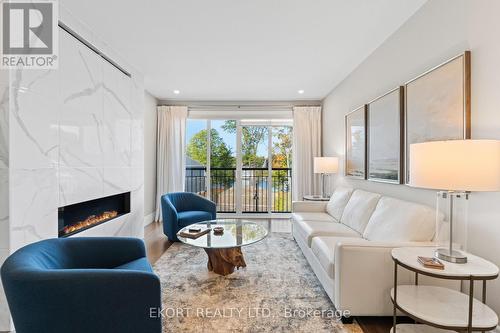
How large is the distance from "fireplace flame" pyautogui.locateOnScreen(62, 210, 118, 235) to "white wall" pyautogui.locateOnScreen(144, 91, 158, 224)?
1.59 m

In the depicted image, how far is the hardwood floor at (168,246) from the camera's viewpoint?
1810 millimetres

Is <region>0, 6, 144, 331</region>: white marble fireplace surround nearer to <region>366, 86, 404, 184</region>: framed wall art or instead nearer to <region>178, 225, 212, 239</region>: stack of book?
<region>178, 225, 212, 239</region>: stack of book

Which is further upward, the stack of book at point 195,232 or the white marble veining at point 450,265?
the white marble veining at point 450,265

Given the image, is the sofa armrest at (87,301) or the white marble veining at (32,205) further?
the white marble veining at (32,205)

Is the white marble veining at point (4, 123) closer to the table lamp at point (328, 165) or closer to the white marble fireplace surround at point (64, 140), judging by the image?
the white marble fireplace surround at point (64, 140)

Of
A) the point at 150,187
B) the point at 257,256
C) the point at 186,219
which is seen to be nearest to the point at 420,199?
the point at 257,256

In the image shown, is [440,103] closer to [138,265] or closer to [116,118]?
[138,265]

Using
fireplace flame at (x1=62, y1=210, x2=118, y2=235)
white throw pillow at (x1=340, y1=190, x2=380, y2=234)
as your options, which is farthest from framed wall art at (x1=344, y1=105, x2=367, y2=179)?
fireplace flame at (x1=62, y1=210, x2=118, y2=235)

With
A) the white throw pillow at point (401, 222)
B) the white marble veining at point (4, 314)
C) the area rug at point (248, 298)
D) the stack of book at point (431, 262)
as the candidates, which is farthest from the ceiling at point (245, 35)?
the area rug at point (248, 298)

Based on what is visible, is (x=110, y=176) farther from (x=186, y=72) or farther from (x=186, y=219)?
(x=186, y=72)

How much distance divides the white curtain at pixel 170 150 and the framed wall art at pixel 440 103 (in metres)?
4.06

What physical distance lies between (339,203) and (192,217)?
7.08 feet

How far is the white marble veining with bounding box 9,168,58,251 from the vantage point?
5.80 ft

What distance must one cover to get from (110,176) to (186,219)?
1213 millimetres
